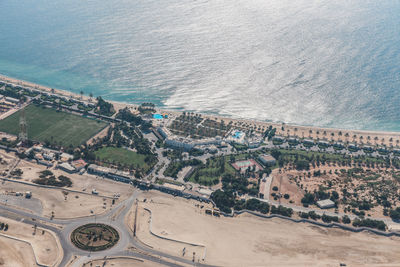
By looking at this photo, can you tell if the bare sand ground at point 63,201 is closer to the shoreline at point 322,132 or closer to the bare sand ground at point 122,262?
the bare sand ground at point 122,262

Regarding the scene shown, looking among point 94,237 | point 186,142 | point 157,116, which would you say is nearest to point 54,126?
point 157,116

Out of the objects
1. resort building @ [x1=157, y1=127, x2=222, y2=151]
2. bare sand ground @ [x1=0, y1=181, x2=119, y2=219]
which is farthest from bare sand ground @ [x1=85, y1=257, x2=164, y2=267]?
resort building @ [x1=157, y1=127, x2=222, y2=151]

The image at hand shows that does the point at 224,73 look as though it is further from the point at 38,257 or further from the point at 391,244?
the point at 38,257

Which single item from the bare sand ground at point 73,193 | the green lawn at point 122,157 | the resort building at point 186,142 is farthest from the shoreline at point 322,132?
the bare sand ground at point 73,193

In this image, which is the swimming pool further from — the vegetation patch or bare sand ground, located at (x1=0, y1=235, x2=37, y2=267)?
bare sand ground, located at (x1=0, y1=235, x2=37, y2=267)

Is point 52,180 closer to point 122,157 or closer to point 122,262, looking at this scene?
point 122,157

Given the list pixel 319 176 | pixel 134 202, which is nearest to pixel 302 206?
pixel 319 176
